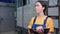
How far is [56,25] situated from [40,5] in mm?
875

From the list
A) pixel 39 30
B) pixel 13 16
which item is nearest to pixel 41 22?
pixel 39 30

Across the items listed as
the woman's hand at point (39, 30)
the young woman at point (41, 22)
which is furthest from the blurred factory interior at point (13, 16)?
the woman's hand at point (39, 30)

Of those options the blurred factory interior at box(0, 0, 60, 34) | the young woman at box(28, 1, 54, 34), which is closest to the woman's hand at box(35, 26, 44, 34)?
the young woman at box(28, 1, 54, 34)

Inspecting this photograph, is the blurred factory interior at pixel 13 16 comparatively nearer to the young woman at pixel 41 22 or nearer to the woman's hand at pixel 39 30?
the young woman at pixel 41 22

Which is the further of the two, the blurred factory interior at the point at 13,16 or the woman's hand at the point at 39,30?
the blurred factory interior at the point at 13,16

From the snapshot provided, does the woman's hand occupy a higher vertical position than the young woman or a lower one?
lower

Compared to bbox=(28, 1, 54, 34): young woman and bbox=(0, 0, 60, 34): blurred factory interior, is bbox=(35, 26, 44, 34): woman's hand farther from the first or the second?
bbox=(0, 0, 60, 34): blurred factory interior

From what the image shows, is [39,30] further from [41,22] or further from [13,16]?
[13,16]

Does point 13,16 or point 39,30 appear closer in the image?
point 39,30

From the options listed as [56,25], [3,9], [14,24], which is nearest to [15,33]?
[14,24]

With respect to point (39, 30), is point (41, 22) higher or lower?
higher

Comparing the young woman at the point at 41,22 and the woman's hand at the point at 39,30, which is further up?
the young woman at the point at 41,22

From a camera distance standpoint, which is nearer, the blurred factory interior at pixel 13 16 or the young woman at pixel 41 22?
the young woman at pixel 41 22

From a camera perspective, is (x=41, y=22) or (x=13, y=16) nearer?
(x=41, y=22)
